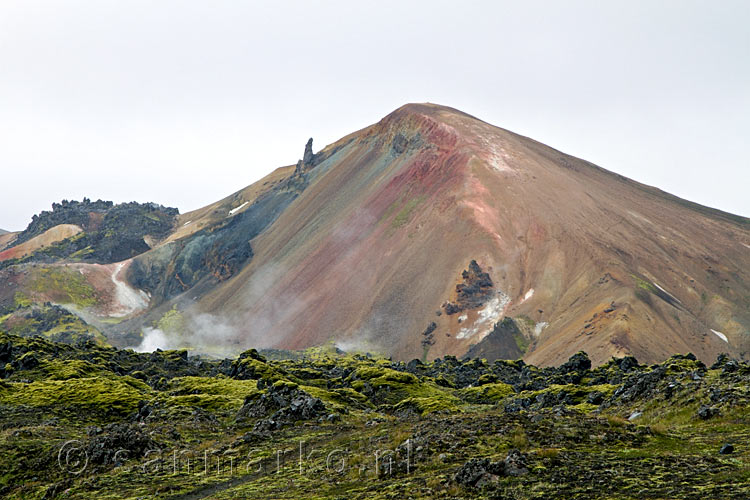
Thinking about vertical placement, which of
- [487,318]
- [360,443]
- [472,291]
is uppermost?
[472,291]

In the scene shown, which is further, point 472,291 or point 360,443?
point 472,291

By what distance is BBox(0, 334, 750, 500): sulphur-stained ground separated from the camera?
61.9 ft

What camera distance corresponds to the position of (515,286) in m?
179

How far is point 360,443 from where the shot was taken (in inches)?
1123

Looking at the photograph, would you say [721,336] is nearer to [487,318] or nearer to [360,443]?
[487,318]

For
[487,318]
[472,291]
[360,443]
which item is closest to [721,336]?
[487,318]

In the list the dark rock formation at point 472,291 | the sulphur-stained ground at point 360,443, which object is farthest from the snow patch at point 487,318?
the sulphur-stained ground at point 360,443

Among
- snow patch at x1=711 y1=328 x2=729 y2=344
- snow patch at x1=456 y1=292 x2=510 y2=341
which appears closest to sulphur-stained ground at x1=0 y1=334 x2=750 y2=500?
snow patch at x1=456 y1=292 x2=510 y2=341

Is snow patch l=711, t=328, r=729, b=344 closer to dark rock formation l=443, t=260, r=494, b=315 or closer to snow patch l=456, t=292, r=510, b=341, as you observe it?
snow patch l=456, t=292, r=510, b=341

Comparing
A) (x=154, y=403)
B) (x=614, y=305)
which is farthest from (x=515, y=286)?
(x=154, y=403)

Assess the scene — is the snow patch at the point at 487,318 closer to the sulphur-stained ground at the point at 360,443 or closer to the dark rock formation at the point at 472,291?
the dark rock formation at the point at 472,291

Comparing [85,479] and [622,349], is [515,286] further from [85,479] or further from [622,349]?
[85,479]

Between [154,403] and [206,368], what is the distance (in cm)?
3336

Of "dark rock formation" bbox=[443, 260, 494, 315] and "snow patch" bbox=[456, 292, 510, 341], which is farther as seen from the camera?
"dark rock formation" bbox=[443, 260, 494, 315]
